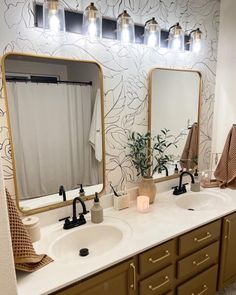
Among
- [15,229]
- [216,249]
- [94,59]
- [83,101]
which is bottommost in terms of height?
[216,249]

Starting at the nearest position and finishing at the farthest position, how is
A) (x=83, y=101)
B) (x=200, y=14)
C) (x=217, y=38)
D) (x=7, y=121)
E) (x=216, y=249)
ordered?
(x=7, y=121), (x=83, y=101), (x=216, y=249), (x=200, y=14), (x=217, y=38)

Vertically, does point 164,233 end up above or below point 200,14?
below

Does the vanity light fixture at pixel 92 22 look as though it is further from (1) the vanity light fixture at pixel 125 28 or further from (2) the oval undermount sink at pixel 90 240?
(2) the oval undermount sink at pixel 90 240

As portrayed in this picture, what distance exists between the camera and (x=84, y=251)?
4.42 feet

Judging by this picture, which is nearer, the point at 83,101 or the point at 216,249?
the point at 83,101

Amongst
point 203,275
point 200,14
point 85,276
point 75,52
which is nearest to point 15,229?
point 85,276

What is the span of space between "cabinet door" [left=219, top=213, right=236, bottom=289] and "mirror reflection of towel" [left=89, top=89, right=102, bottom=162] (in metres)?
1.03

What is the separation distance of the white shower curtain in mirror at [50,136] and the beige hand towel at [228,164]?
3.97 feet

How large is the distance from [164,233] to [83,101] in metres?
0.97

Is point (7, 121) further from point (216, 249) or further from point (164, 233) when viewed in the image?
point (216, 249)

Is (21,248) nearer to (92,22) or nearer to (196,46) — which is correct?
(92,22)

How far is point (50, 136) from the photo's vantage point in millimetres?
1431

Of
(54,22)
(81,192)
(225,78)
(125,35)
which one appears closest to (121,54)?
(125,35)

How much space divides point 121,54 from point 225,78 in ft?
3.62
